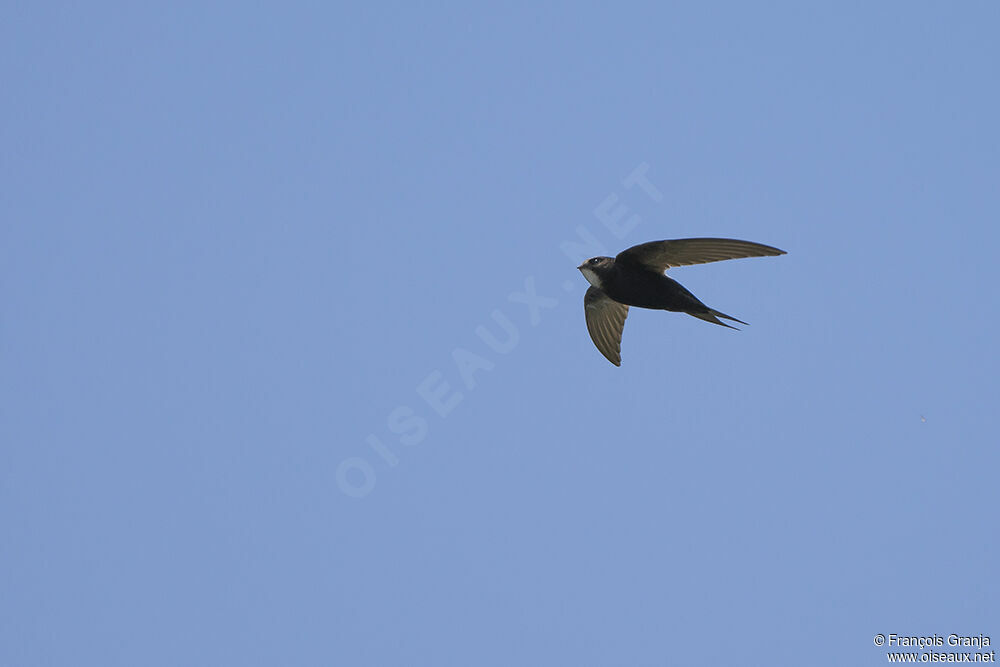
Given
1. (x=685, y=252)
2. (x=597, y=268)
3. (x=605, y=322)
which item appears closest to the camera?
(x=685, y=252)

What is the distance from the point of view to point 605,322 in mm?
9453

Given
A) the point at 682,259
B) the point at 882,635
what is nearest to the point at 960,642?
the point at 882,635

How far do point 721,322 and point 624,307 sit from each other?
1.37 meters

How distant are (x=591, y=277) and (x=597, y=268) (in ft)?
0.51

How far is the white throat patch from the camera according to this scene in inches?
329

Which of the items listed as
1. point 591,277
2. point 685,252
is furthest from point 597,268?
point 685,252

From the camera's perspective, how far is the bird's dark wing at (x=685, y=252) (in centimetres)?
733

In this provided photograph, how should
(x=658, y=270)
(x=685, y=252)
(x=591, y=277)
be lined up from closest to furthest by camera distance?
1. (x=685, y=252)
2. (x=658, y=270)
3. (x=591, y=277)

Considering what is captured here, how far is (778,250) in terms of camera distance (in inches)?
279

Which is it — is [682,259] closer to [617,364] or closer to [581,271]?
[581,271]

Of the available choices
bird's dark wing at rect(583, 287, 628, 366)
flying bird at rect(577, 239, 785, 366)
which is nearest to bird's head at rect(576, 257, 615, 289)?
flying bird at rect(577, 239, 785, 366)

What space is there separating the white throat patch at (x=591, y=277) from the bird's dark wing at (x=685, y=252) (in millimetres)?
242

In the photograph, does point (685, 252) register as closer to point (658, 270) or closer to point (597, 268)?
point (658, 270)

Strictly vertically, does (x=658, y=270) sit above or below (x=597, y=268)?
above
